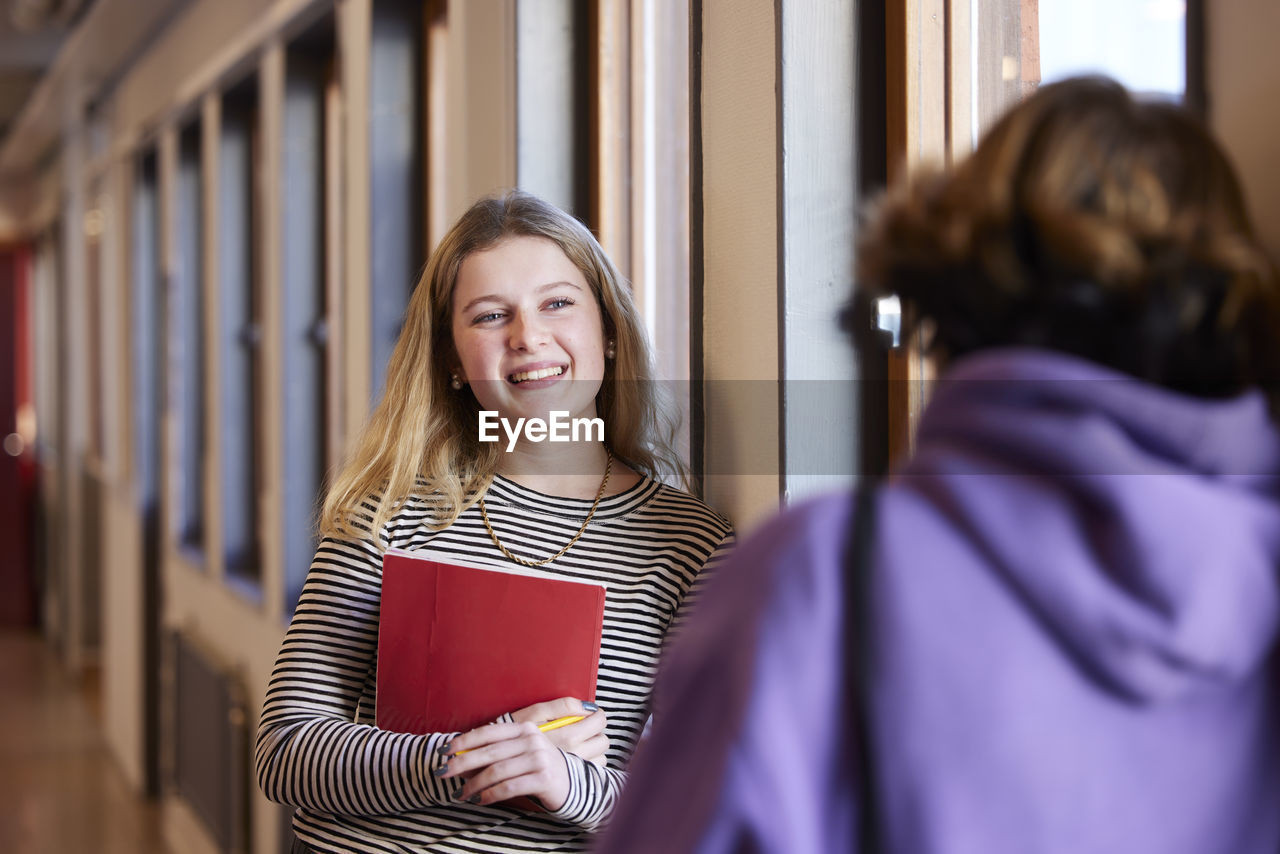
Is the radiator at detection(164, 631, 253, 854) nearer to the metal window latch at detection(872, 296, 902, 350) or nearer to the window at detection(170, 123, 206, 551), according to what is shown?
the window at detection(170, 123, 206, 551)

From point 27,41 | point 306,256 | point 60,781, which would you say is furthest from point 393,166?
point 27,41

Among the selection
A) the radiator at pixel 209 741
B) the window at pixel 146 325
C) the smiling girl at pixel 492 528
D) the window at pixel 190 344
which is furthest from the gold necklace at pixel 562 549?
the window at pixel 146 325

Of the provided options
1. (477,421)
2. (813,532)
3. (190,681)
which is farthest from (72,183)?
(813,532)

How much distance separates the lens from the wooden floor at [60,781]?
14.3 ft

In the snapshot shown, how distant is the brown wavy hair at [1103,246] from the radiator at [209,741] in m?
3.16

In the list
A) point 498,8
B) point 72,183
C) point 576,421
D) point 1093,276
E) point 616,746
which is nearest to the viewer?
point 1093,276

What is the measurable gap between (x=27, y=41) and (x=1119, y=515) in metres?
6.57

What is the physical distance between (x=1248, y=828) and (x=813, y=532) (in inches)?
11.0

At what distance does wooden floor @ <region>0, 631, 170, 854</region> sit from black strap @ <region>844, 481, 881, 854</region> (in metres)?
4.36

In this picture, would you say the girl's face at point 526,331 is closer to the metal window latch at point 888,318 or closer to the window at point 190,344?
the metal window latch at point 888,318

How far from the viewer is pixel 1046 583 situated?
574mm

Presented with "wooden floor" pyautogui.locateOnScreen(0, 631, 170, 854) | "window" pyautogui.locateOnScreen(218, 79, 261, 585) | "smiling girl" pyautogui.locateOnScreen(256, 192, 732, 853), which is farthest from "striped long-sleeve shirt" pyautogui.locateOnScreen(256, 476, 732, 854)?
"wooden floor" pyautogui.locateOnScreen(0, 631, 170, 854)

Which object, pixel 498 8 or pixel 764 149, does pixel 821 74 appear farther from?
pixel 498 8

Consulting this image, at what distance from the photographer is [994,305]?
2.03 feet
